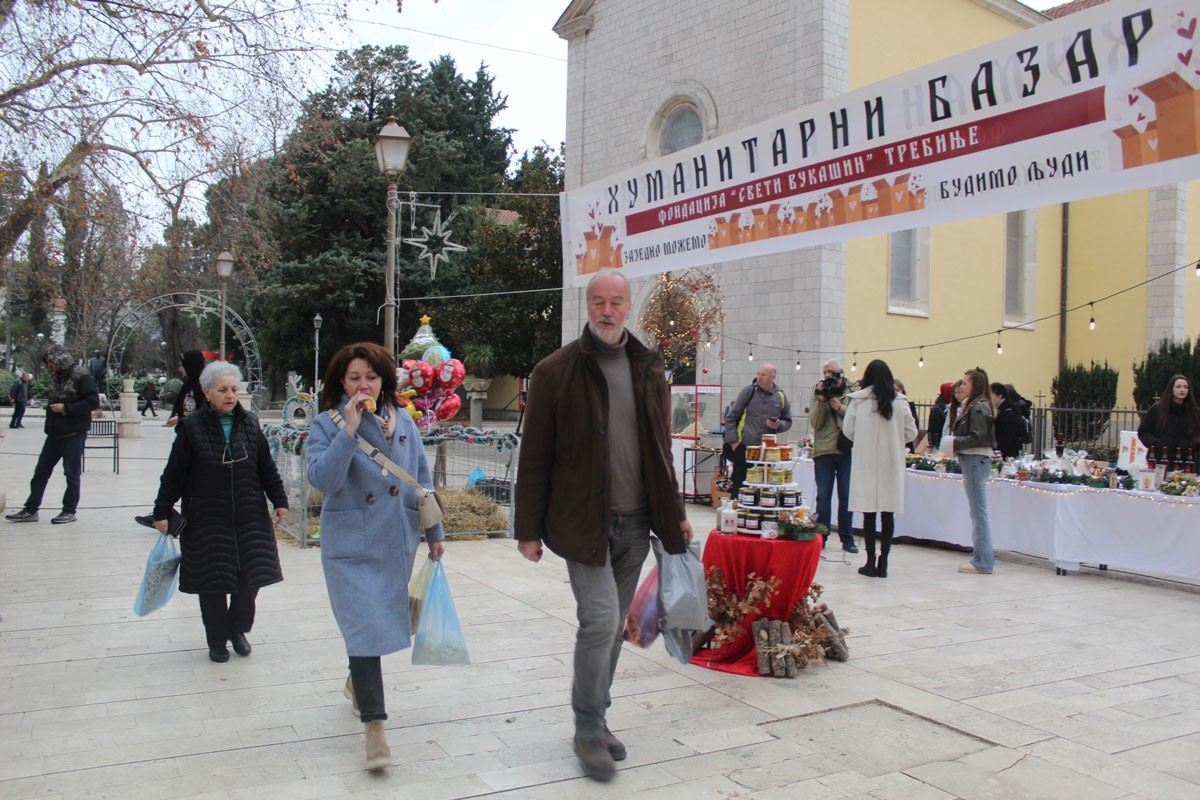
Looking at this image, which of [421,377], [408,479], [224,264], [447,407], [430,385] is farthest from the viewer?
[224,264]

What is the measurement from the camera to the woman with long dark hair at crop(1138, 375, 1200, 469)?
406 inches

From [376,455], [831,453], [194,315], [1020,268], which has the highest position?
[1020,268]

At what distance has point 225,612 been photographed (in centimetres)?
530

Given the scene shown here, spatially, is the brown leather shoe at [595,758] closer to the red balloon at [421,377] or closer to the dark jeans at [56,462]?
the red balloon at [421,377]

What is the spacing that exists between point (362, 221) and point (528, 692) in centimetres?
3532

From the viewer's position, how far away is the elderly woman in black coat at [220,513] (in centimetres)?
519

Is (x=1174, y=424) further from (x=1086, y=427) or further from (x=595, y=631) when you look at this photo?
(x=1086, y=427)

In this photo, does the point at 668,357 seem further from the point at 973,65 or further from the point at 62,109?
the point at 973,65

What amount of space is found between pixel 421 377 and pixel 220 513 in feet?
15.6

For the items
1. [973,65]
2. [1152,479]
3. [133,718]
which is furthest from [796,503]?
[1152,479]

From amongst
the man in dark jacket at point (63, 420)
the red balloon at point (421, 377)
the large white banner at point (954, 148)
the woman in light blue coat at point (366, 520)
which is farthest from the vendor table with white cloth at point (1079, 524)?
the man in dark jacket at point (63, 420)

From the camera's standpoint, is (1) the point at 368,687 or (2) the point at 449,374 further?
(2) the point at 449,374

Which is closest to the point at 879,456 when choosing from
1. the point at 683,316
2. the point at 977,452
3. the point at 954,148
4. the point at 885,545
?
the point at 885,545

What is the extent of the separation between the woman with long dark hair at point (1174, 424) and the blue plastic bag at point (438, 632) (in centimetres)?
914
